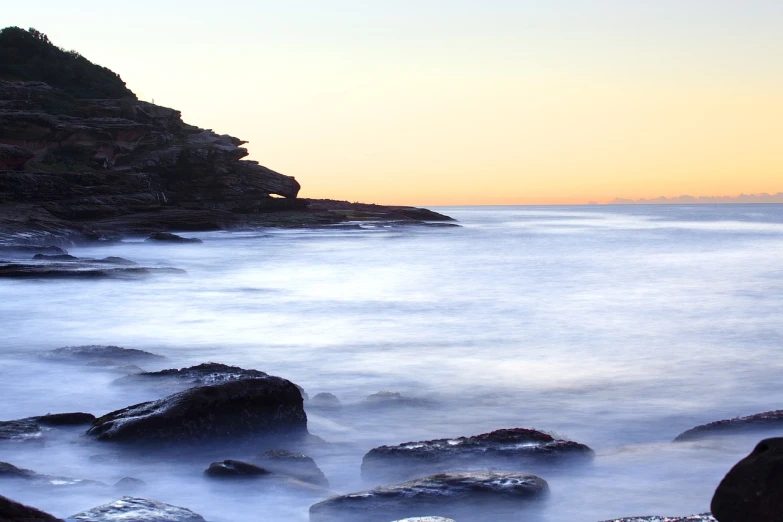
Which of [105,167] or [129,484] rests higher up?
[105,167]

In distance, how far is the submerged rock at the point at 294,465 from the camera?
5242mm

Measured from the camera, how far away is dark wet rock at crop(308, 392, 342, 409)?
7.46m

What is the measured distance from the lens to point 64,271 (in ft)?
55.1

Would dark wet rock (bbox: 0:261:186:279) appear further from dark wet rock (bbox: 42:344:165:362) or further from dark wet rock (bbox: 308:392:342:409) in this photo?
dark wet rock (bbox: 308:392:342:409)

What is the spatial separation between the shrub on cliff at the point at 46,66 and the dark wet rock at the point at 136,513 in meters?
57.1

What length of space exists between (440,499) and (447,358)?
6031 mm

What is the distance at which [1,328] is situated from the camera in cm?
1191

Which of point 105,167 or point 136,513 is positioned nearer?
point 136,513

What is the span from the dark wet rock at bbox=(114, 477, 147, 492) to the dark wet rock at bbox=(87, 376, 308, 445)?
0.54 meters

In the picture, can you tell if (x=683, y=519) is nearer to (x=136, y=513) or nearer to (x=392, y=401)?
(x=136, y=513)

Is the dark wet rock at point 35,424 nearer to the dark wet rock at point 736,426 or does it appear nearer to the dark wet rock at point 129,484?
the dark wet rock at point 129,484

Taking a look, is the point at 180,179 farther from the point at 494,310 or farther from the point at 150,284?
the point at 494,310

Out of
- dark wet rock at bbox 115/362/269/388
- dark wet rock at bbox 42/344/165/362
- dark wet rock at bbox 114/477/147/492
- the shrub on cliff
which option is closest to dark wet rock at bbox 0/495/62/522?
dark wet rock at bbox 114/477/147/492

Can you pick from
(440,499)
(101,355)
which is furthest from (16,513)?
(101,355)
